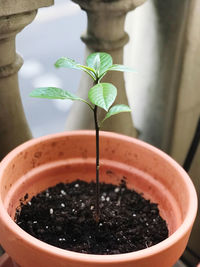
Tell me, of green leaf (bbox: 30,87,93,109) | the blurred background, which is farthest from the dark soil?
the blurred background

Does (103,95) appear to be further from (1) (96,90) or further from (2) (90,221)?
(2) (90,221)

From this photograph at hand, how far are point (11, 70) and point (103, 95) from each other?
0.38 m

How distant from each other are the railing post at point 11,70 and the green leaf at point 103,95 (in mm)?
276

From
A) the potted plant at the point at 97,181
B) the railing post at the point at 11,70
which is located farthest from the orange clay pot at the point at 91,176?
the railing post at the point at 11,70

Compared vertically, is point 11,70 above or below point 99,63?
below

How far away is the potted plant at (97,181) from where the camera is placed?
627 mm

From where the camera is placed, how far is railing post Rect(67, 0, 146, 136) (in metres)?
0.89

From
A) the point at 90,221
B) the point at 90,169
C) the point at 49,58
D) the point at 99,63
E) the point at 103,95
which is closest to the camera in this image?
the point at 103,95

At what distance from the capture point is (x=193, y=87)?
105 cm

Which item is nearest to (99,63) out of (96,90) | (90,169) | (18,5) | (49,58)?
(96,90)

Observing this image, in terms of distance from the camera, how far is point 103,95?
0.58 metres

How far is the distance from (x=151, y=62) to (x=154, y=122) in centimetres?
20

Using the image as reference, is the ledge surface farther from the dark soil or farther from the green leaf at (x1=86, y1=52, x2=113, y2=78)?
the dark soil

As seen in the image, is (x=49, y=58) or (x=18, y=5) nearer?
(x=18, y=5)
